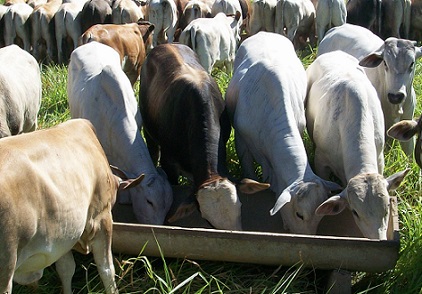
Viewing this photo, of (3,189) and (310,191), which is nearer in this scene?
(3,189)

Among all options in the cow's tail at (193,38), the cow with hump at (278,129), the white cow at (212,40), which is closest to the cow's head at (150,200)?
the cow with hump at (278,129)

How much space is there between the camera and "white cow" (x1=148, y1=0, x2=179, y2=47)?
39.2 ft

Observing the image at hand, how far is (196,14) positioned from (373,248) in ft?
27.7

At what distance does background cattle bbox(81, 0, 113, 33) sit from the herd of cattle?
4.21 metres

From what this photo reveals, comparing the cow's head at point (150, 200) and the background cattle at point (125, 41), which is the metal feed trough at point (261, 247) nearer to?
the cow's head at point (150, 200)

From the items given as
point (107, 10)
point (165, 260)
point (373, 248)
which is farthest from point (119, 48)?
point (373, 248)

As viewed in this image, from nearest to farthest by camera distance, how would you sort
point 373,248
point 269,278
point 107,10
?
1. point 373,248
2. point 269,278
3. point 107,10

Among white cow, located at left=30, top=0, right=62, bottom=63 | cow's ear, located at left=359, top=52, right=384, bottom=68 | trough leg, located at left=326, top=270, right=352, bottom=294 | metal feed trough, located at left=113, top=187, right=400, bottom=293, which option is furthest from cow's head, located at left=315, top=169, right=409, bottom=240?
white cow, located at left=30, top=0, right=62, bottom=63

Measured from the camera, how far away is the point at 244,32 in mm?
14320

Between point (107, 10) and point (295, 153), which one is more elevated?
point (295, 153)

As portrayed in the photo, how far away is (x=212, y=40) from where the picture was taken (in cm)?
1013

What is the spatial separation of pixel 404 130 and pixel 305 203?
3.46 ft

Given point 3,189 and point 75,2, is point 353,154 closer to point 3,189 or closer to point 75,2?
point 3,189

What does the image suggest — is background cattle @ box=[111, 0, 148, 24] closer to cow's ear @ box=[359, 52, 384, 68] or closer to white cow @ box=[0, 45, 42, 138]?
white cow @ box=[0, 45, 42, 138]
